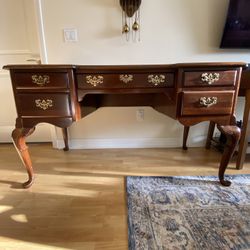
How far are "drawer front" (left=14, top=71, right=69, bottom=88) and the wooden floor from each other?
2.33 feet

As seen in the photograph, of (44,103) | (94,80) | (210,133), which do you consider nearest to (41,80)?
(44,103)

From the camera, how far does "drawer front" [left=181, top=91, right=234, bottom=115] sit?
3.93 ft

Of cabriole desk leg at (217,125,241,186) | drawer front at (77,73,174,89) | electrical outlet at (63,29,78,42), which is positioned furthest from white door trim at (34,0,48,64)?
cabriole desk leg at (217,125,241,186)

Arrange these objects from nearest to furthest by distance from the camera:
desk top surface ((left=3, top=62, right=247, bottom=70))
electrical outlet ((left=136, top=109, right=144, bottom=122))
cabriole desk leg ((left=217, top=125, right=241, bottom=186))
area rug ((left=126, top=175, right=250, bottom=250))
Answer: area rug ((left=126, top=175, right=250, bottom=250)) < desk top surface ((left=3, top=62, right=247, bottom=70)) < cabriole desk leg ((left=217, top=125, right=241, bottom=186)) < electrical outlet ((left=136, top=109, right=144, bottom=122))

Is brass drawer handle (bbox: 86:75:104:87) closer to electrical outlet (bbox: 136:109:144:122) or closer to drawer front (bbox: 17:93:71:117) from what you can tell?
drawer front (bbox: 17:93:71:117)

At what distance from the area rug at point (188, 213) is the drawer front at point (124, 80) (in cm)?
70

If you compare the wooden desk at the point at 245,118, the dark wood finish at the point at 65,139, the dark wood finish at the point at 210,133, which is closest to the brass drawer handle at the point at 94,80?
the dark wood finish at the point at 65,139

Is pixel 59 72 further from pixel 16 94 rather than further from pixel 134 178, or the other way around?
pixel 134 178

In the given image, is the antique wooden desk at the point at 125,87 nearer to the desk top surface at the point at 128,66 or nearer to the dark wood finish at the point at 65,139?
the desk top surface at the point at 128,66

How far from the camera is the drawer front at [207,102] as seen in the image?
1.20 metres

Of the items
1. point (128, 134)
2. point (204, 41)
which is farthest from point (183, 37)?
point (128, 134)

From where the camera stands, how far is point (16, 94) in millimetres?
1182

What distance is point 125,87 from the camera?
3.96 ft

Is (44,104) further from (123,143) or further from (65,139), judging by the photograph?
(123,143)
